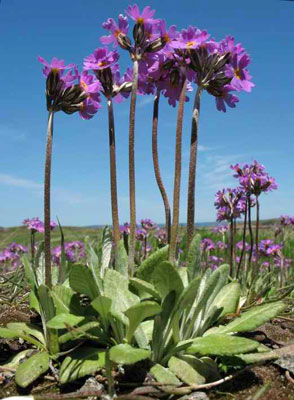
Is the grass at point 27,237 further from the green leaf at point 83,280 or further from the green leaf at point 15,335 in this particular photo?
Result: the green leaf at point 83,280

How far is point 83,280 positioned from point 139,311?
426 millimetres

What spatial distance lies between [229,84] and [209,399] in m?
1.92

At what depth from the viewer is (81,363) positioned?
2.38 meters

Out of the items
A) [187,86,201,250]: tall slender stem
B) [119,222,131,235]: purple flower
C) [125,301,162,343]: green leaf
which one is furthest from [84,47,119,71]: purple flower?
[119,222,131,235]: purple flower

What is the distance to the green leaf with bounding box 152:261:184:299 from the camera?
2.23 metres

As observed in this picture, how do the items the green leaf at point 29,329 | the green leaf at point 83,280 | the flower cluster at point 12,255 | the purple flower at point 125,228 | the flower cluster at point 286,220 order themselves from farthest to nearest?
the flower cluster at point 12,255 → the flower cluster at point 286,220 → the purple flower at point 125,228 → the green leaf at point 29,329 → the green leaf at point 83,280

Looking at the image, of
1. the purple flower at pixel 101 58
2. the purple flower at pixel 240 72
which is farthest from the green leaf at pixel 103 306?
the purple flower at pixel 240 72

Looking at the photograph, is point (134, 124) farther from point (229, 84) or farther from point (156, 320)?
point (156, 320)

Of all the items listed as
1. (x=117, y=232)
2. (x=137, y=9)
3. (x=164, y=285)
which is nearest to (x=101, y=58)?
(x=137, y=9)

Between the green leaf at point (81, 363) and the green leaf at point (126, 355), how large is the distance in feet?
0.56

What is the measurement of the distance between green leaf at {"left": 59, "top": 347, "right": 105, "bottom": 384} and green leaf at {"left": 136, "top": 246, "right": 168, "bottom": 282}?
1.60 ft

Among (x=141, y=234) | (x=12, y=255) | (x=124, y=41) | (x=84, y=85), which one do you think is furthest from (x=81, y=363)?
(x=12, y=255)

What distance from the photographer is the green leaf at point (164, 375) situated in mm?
2248

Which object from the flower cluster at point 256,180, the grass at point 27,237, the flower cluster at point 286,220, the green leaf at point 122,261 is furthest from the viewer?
the grass at point 27,237
